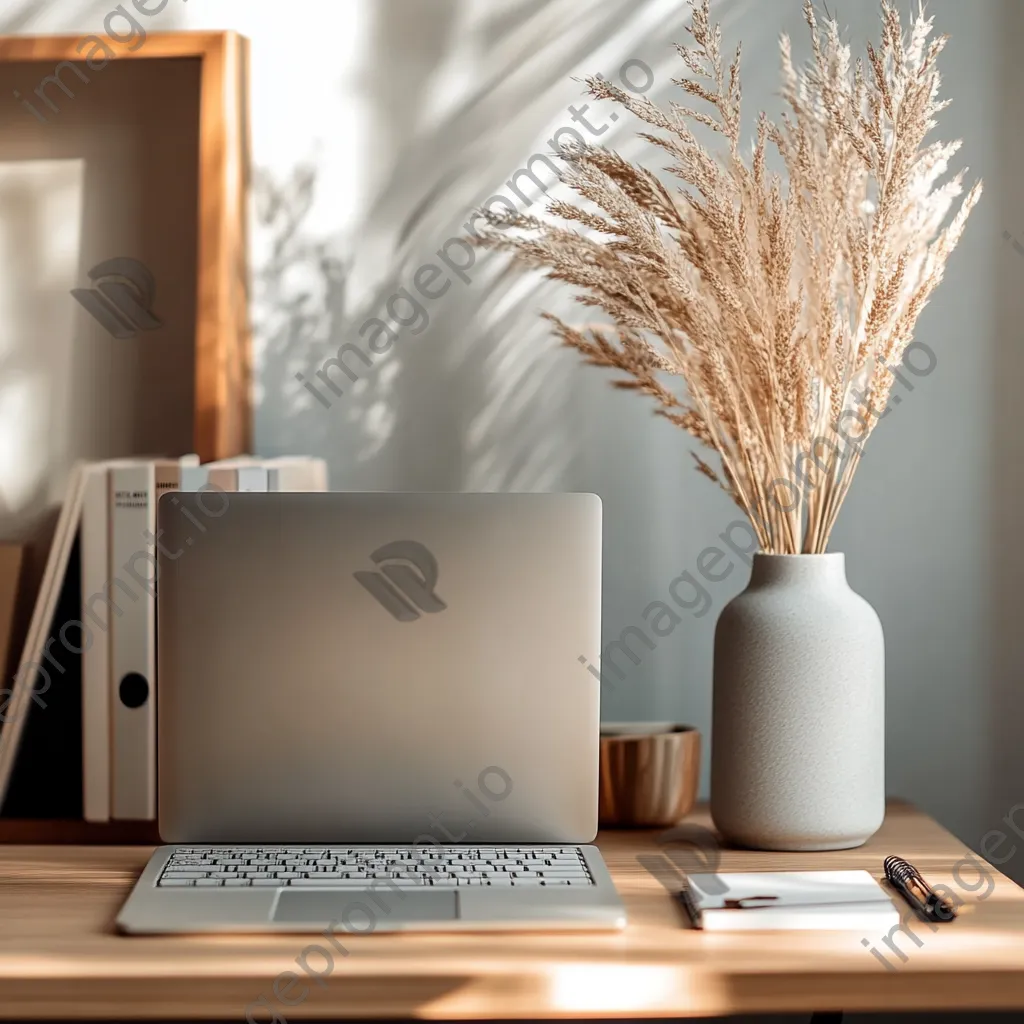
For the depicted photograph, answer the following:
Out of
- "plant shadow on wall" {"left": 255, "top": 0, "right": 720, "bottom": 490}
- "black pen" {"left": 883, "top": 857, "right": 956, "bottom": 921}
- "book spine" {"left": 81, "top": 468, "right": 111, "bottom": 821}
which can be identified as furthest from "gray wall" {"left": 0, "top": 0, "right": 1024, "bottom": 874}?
"black pen" {"left": 883, "top": 857, "right": 956, "bottom": 921}

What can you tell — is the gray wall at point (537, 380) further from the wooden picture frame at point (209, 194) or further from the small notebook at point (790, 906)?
the small notebook at point (790, 906)

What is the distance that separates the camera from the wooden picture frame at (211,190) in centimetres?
142

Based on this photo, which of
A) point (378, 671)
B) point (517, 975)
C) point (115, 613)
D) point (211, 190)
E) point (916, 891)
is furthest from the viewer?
point (211, 190)

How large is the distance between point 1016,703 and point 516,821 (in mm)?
751

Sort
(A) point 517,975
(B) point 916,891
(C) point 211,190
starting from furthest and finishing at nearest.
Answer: (C) point 211,190 → (B) point 916,891 → (A) point 517,975

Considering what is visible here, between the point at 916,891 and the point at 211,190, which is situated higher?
the point at 211,190

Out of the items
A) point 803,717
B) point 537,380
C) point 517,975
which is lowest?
point 517,975

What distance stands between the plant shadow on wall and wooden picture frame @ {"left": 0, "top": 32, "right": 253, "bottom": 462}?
0.30ft

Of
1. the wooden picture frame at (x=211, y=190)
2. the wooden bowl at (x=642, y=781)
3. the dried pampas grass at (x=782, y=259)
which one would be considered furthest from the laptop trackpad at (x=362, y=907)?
the wooden picture frame at (x=211, y=190)

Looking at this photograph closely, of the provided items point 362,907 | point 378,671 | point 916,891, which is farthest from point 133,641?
point 916,891

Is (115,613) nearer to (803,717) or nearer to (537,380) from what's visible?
(537,380)

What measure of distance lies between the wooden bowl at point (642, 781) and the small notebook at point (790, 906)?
0.27 meters

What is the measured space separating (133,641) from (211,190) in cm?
56

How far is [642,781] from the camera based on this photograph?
1.27 m
